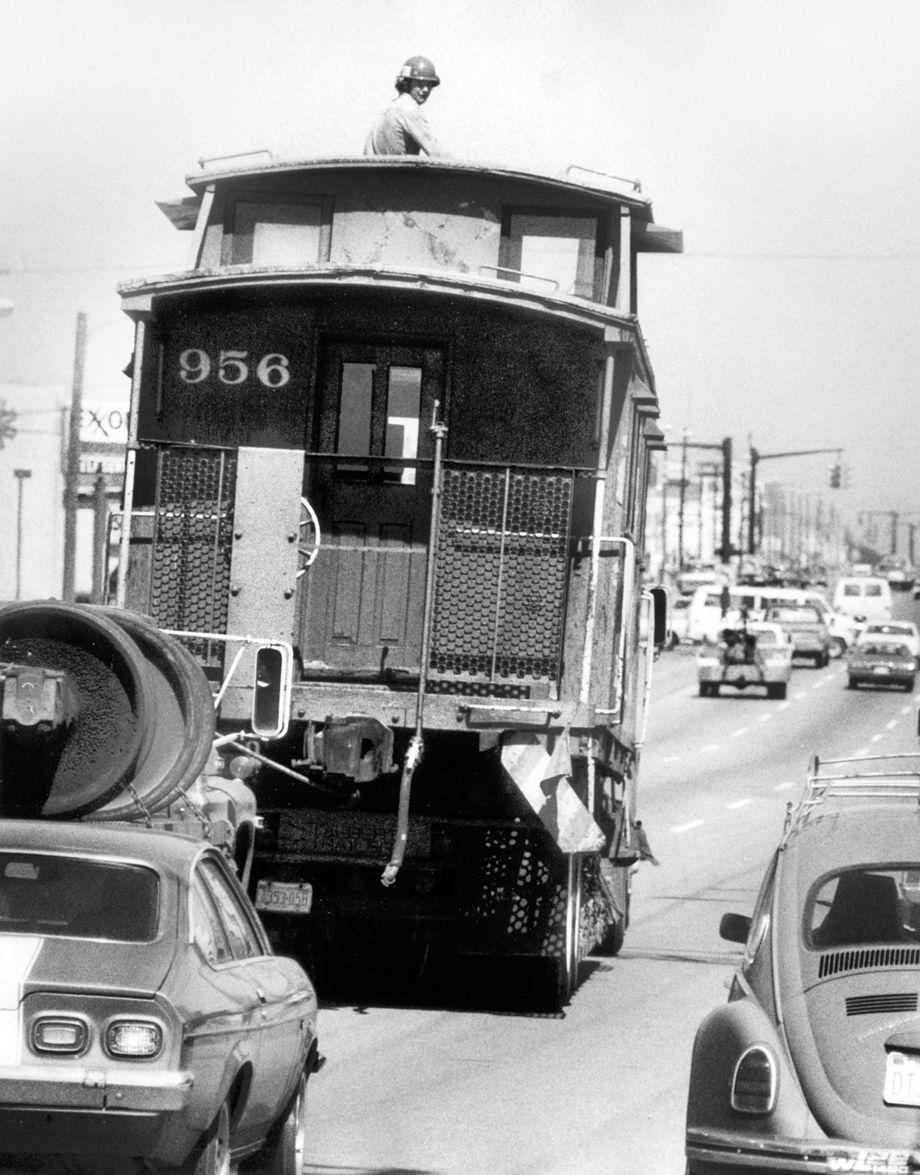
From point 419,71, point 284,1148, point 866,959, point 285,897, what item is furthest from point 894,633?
point 866,959

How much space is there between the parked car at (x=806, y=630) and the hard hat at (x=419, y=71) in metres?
53.3

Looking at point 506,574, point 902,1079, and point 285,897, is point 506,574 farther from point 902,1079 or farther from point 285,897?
point 902,1079

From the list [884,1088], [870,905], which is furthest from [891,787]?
[884,1088]

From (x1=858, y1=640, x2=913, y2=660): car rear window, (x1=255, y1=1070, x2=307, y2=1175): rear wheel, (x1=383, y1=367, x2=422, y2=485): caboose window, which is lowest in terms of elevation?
(x1=858, y1=640, x2=913, y2=660): car rear window

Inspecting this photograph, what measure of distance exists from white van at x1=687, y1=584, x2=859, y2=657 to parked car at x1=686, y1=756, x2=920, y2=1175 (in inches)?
2363

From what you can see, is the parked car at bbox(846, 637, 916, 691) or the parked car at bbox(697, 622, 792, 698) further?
the parked car at bbox(846, 637, 916, 691)

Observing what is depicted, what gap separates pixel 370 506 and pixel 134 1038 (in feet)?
24.1

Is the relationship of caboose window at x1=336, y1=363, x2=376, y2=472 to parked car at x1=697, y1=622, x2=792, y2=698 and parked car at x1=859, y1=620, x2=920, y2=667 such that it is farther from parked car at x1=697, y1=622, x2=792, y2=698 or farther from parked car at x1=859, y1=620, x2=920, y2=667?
parked car at x1=859, y1=620, x2=920, y2=667

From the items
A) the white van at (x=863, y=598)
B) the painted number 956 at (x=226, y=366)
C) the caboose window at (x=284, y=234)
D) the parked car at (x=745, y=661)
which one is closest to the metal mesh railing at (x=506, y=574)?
the painted number 956 at (x=226, y=366)

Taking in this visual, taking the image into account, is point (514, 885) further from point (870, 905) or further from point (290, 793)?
point (870, 905)

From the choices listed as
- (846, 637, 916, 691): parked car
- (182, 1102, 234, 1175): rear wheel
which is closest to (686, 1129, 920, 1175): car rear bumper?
(182, 1102, 234, 1175): rear wheel

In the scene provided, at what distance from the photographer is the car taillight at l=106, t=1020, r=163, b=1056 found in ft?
23.9

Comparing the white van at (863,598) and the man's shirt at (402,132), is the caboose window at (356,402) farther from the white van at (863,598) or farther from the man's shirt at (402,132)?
the white van at (863,598)

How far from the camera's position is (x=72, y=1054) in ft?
24.0
